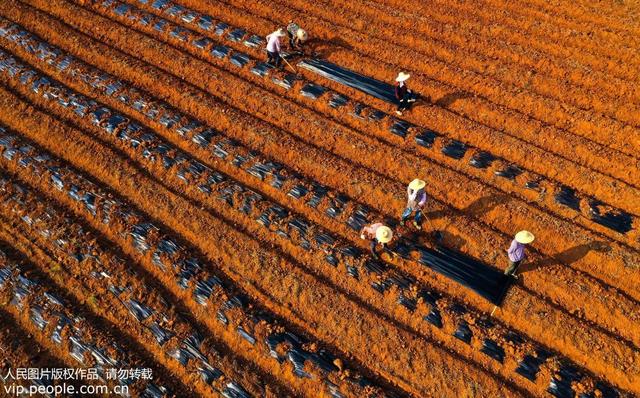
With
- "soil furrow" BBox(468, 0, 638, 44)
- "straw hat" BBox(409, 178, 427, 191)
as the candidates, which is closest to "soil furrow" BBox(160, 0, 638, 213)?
"straw hat" BBox(409, 178, 427, 191)

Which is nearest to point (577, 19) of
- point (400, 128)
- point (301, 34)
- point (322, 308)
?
point (400, 128)

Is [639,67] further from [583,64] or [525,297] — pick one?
[525,297]

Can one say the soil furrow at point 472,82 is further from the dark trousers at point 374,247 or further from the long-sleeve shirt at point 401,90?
the dark trousers at point 374,247

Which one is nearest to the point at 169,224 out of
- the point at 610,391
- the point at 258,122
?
the point at 258,122

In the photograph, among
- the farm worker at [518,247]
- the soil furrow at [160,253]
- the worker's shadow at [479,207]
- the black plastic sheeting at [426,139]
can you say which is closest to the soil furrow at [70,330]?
the soil furrow at [160,253]

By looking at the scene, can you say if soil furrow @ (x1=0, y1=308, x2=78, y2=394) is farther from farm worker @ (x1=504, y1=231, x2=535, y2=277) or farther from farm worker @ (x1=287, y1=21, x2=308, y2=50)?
farm worker @ (x1=287, y1=21, x2=308, y2=50)
